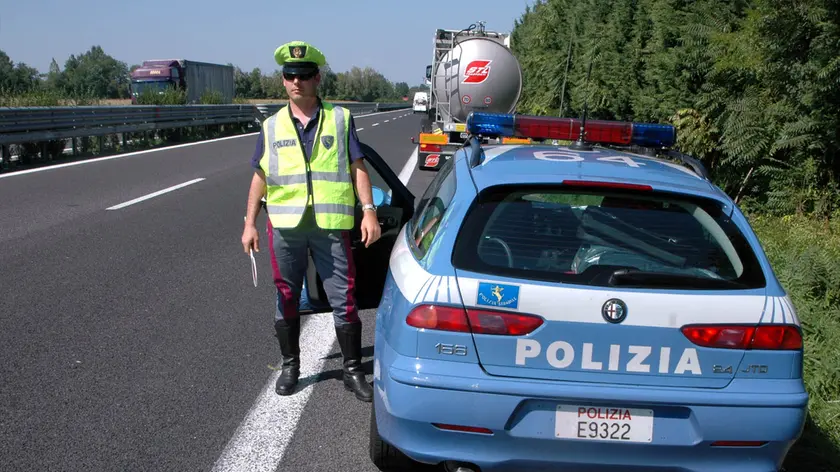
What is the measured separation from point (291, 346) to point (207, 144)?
21.0 metres

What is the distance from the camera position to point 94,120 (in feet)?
64.6

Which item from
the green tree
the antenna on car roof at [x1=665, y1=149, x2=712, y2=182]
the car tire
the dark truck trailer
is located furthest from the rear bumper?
the green tree

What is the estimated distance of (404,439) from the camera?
3145mm

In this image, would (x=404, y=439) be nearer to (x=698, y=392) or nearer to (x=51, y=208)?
(x=698, y=392)

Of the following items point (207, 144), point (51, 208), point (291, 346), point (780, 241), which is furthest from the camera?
point (207, 144)

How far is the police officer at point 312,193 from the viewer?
14.3ft

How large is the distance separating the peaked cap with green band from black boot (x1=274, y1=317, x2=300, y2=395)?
4.54 feet

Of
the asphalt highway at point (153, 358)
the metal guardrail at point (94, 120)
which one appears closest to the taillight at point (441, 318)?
the asphalt highway at point (153, 358)

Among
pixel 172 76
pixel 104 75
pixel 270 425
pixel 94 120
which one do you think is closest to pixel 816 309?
pixel 270 425

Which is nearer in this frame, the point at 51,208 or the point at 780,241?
the point at 780,241

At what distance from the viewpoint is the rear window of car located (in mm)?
3109

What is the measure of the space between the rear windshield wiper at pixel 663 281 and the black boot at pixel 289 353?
2.15 m

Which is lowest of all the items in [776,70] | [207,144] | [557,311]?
[207,144]

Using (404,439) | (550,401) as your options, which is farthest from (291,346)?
(550,401)
